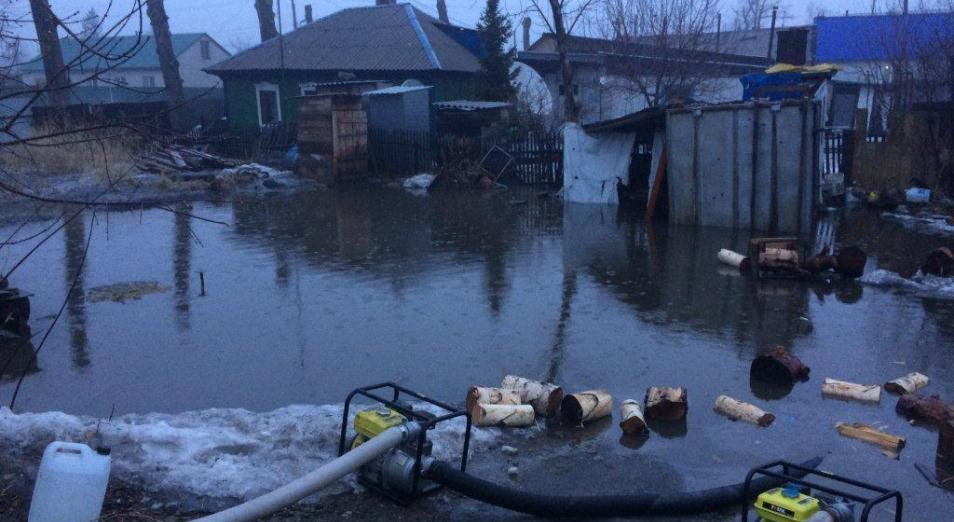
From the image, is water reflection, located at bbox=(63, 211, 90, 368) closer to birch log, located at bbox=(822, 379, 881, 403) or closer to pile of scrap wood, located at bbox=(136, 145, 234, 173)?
birch log, located at bbox=(822, 379, 881, 403)

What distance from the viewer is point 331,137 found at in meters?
20.4

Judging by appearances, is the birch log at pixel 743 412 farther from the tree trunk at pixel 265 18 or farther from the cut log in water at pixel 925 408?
the tree trunk at pixel 265 18

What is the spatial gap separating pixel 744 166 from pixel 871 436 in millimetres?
7816

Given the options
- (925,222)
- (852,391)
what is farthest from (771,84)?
(852,391)

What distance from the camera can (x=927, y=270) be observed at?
9.98 m

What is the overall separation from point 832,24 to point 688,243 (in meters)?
26.4

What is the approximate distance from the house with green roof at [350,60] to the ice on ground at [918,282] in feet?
62.6

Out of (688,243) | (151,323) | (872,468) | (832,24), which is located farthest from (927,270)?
(832,24)

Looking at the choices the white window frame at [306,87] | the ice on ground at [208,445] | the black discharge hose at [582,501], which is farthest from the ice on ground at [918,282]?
the white window frame at [306,87]

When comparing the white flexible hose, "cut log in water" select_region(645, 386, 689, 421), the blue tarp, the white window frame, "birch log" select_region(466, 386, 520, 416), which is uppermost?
the white window frame

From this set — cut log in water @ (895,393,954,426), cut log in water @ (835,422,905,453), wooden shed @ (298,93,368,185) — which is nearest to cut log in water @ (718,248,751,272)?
cut log in water @ (895,393,954,426)

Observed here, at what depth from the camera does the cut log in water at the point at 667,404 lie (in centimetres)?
589

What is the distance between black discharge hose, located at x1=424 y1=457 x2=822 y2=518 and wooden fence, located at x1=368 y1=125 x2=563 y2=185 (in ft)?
51.0

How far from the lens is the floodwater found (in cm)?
557
